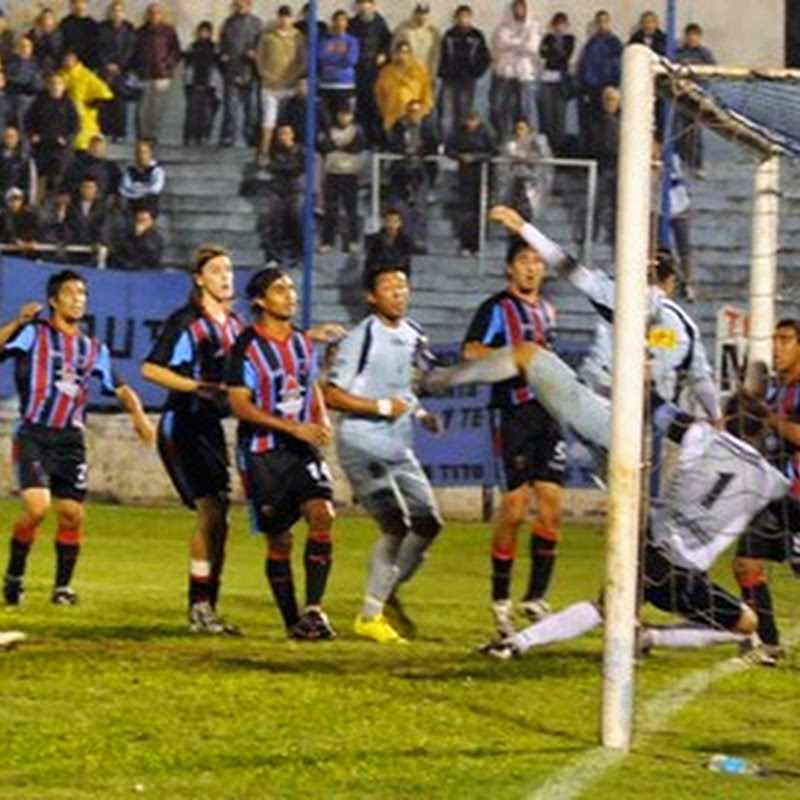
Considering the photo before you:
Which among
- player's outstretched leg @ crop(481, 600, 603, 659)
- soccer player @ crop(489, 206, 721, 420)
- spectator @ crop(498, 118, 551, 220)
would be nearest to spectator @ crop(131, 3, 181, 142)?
spectator @ crop(498, 118, 551, 220)

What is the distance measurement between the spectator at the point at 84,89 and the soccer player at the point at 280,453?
12760 millimetres

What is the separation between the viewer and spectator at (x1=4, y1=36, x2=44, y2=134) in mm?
27125

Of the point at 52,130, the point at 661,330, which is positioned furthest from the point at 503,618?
the point at 52,130

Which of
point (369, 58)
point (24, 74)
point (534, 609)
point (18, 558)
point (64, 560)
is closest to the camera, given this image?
point (534, 609)

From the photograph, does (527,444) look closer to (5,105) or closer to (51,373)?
(51,373)

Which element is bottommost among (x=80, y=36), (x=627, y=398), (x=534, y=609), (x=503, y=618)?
(x=534, y=609)

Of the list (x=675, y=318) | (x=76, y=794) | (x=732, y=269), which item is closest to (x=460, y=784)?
(x=76, y=794)

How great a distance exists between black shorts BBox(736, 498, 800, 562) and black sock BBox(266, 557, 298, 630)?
7.07ft

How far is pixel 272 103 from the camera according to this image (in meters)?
26.9

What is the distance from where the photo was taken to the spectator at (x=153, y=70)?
91.5 feet

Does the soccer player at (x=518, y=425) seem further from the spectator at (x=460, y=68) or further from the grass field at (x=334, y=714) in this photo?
the spectator at (x=460, y=68)

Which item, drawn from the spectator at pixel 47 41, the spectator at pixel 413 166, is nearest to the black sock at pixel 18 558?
the spectator at pixel 413 166

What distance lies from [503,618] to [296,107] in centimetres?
1194

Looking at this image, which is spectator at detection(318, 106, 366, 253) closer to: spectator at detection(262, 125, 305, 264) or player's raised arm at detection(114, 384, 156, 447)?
spectator at detection(262, 125, 305, 264)
